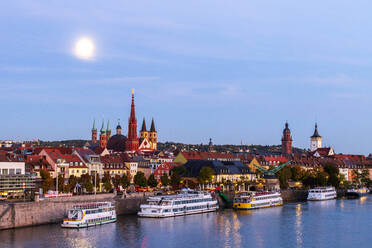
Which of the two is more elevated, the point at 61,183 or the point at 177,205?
the point at 61,183

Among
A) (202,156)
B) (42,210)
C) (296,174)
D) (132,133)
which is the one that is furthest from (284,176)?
(42,210)

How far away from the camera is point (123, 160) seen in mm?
131000

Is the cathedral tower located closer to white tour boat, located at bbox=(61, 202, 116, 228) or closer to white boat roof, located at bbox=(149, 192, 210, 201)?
white boat roof, located at bbox=(149, 192, 210, 201)

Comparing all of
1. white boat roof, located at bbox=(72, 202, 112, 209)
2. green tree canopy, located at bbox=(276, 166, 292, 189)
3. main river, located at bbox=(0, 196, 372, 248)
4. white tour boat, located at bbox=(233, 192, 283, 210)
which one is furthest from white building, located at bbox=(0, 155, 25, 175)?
green tree canopy, located at bbox=(276, 166, 292, 189)

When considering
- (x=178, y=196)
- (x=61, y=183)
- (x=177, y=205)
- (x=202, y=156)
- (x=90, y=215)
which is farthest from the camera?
(x=202, y=156)

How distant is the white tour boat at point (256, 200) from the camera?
3787 inches

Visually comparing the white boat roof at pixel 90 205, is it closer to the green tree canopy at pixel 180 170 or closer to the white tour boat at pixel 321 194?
the green tree canopy at pixel 180 170

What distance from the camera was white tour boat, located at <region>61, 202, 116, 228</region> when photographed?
66.5 metres

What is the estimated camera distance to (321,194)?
121750 mm

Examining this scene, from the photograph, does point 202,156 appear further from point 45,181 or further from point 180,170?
point 45,181

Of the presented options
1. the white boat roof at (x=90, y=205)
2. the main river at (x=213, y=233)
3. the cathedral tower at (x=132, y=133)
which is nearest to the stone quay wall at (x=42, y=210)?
the main river at (x=213, y=233)

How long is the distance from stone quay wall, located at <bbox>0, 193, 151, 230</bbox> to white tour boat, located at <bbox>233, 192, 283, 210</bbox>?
22922mm

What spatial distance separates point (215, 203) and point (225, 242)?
105 ft

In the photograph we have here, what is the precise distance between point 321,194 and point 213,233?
61204 millimetres
